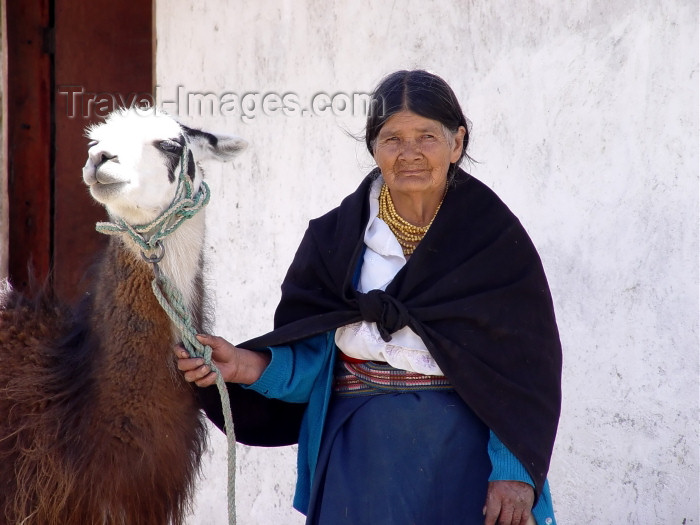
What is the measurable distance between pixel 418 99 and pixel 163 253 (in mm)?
780

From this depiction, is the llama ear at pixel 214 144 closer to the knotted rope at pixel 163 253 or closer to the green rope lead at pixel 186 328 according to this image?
the knotted rope at pixel 163 253

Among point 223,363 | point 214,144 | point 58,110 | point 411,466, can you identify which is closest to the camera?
point 411,466

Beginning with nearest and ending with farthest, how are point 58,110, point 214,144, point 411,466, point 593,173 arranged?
point 411,466 < point 214,144 < point 593,173 < point 58,110

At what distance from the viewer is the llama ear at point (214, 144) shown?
279cm

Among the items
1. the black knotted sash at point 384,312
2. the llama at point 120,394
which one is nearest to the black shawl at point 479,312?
the black knotted sash at point 384,312

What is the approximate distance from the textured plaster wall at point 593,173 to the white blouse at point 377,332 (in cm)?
127

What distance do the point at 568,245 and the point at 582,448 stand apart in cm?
77

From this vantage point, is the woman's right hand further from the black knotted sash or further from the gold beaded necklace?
the gold beaded necklace

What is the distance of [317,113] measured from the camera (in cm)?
427

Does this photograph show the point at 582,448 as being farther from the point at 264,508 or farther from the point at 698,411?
the point at 264,508

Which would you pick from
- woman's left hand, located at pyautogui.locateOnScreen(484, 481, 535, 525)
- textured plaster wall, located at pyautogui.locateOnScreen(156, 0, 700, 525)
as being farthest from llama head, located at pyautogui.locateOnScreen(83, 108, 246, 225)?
textured plaster wall, located at pyautogui.locateOnScreen(156, 0, 700, 525)

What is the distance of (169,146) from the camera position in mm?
2521

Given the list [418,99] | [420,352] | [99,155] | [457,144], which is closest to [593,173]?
[457,144]

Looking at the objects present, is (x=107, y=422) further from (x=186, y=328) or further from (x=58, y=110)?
(x=58, y=110)
